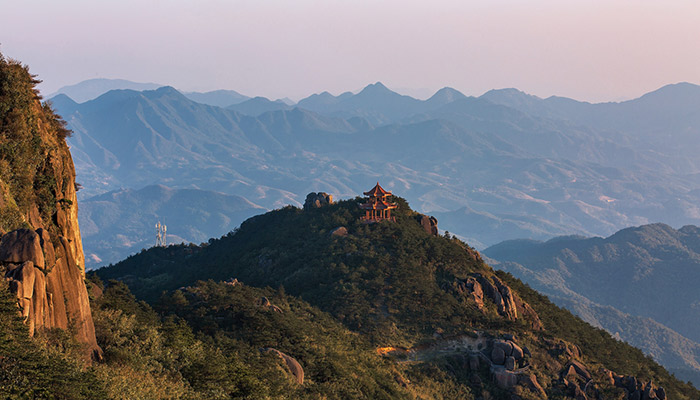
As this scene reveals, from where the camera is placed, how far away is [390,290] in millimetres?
69375

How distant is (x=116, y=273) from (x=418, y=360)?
189 ft

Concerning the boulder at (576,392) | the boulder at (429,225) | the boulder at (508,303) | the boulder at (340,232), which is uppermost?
the boulder at (429,225)

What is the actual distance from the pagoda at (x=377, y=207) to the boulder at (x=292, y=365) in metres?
39.1

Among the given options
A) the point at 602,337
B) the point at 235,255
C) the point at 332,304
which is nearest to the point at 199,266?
the point at 235,255

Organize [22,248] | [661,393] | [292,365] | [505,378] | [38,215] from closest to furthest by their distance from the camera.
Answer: [22,248], [38,215], [292,365], [505,378], [661,393]

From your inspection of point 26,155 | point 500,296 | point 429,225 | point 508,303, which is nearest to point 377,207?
point 429,225

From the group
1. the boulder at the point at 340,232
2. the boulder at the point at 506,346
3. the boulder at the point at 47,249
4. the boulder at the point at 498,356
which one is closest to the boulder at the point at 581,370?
the boulder at the point at 506,346

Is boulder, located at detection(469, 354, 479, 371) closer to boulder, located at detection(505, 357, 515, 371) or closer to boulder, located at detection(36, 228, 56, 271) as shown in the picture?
boulder, located at detection(505, 357, 515, 371)

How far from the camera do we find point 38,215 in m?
34.0

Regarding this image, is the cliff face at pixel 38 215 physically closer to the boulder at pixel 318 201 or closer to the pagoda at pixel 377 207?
the pagoda at pixel 377 207

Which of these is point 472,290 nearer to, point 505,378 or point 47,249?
point 505,378

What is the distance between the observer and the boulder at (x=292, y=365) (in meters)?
44.2

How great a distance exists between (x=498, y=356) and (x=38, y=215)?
127 feet

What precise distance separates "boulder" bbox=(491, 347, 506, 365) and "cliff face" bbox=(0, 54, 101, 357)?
3536 centimetres
